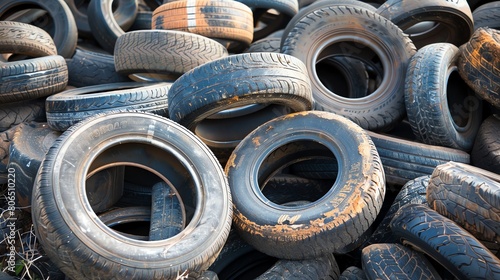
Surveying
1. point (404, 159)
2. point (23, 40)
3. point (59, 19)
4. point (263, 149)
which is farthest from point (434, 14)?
point (59, 19)

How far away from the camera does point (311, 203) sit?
Answer: 320 centimetres

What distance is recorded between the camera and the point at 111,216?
322 centimetres

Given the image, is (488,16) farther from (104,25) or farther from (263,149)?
(104,25)

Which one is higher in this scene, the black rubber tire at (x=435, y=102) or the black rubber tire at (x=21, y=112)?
the black rubber tire at (x=435, y=102)

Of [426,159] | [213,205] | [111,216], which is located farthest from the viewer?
[426,159]

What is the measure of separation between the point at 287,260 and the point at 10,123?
8.73 feet

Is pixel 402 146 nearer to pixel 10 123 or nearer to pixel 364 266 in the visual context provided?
pixel 364 266

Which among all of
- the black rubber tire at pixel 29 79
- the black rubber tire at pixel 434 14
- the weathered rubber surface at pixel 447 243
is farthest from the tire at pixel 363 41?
the black rubber tire at pixel 29 79

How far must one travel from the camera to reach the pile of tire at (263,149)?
268cm

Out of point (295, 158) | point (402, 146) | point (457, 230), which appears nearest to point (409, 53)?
point (402, 146)

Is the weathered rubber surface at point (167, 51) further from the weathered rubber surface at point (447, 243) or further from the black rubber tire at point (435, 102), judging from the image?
the weathered rubber surface at point (447, 243)

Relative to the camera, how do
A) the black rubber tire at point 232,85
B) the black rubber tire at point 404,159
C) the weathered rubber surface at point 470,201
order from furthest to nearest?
1. the black rubber tire at point 404,159
2. the black rubber tire at point 232,85
3. the weathered rubber surface at point 470,201

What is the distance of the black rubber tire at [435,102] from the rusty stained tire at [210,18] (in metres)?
1.57

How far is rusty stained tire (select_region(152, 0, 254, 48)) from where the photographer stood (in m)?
4.52
